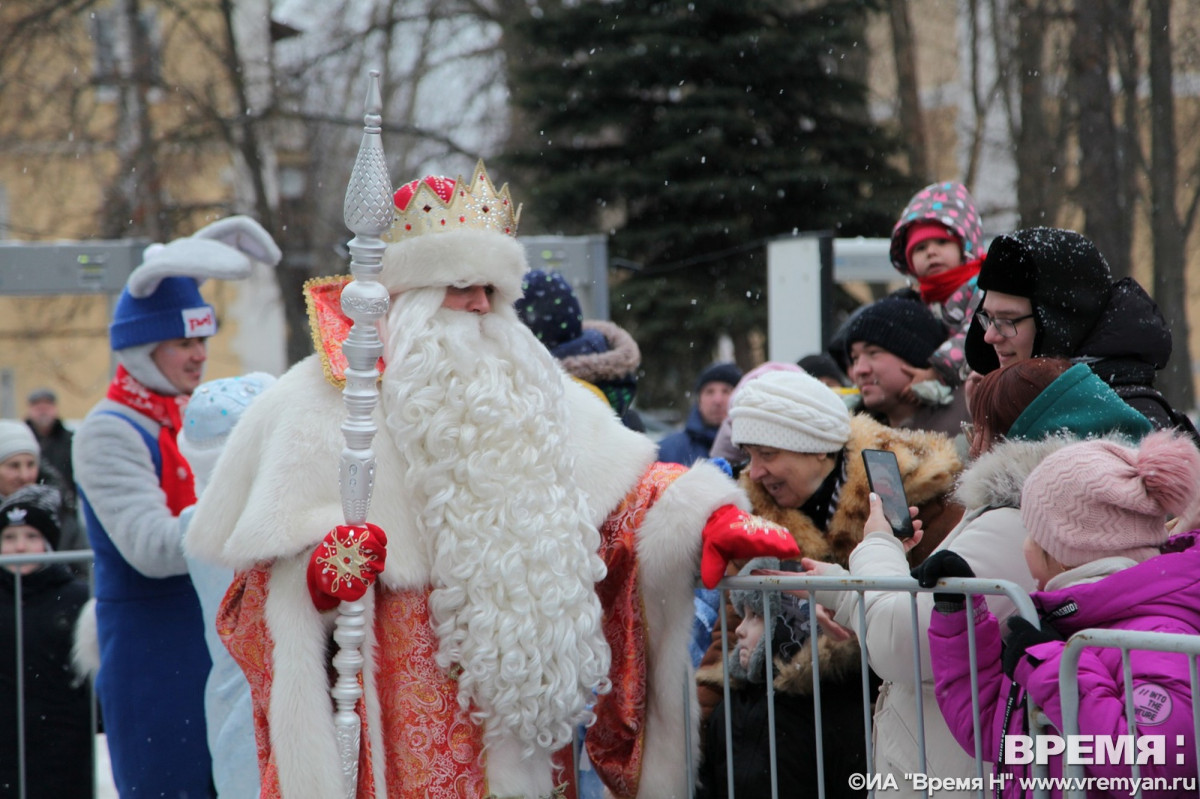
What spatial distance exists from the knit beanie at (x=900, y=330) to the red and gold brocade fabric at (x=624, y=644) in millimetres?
1100

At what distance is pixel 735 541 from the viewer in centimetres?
318

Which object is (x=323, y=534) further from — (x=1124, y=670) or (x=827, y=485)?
(x=1124, y=670)

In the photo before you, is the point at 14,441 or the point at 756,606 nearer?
the point at 756,606

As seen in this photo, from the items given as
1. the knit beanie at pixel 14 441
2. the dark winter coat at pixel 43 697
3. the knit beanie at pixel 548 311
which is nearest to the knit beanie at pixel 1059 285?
the knit beanie at pixel 548 311

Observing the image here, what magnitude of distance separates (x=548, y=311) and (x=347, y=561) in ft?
5.77

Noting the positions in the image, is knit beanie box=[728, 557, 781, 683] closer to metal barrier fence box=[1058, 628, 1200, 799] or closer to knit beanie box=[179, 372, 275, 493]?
metal barrier fence box=[1058, 628, 1200, 799]

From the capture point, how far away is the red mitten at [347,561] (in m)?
2.95

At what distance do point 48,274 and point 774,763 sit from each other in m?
6.23

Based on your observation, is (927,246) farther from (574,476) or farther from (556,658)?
(556,658)

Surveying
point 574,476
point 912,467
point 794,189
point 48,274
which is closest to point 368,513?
point 574,476

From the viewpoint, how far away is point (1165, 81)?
10648 mm

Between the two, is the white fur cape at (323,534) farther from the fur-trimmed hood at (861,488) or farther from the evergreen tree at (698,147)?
the evergreen tree at (698,147)

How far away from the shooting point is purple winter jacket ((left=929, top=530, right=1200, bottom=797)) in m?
2.38

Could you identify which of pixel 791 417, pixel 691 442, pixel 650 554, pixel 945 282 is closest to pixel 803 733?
pixel 650 554
